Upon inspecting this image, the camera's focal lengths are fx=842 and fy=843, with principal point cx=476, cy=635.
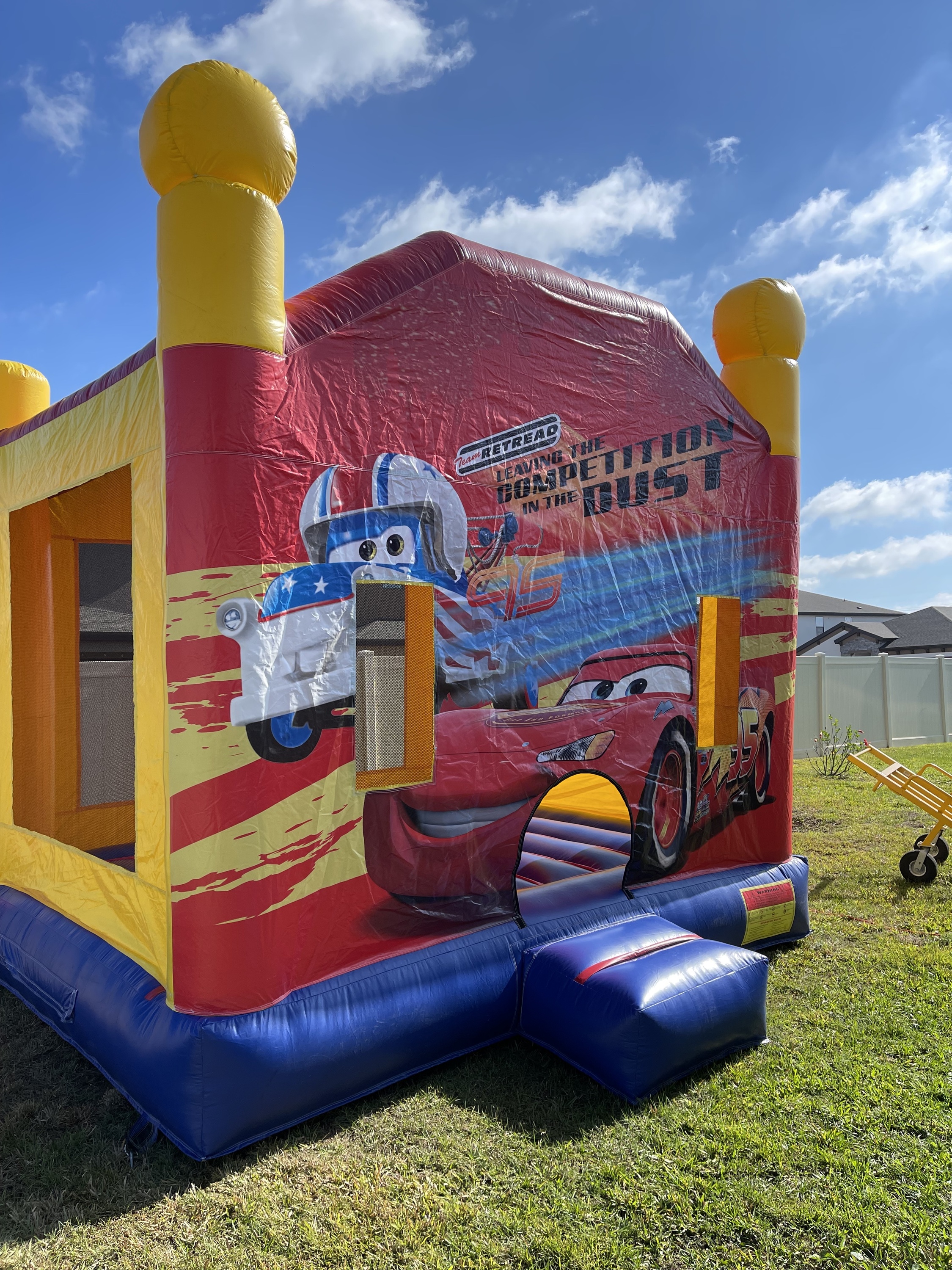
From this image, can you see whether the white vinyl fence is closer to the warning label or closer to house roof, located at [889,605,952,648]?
the warning label

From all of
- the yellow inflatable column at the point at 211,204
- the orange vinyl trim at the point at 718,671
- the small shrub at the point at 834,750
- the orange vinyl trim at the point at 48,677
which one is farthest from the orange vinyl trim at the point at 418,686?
the small shrub at the point at 834,750

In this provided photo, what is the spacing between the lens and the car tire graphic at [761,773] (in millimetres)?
5383

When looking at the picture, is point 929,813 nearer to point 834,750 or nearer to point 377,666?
point 377,666

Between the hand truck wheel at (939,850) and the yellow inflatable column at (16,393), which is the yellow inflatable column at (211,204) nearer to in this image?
the yellow inflatable column at (16,393)

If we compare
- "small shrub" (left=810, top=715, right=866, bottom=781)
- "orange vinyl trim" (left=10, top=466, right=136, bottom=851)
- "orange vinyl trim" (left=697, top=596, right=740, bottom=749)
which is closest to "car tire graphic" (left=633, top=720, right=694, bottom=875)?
"orange vinyl trim" (left=697, top=596, right=740, bottom=749)

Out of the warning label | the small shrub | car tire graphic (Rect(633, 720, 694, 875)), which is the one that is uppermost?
car tire graphic (Rect(633, 720, 694, 875))

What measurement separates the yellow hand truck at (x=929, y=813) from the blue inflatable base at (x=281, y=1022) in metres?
3.24

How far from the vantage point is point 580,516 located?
444cm

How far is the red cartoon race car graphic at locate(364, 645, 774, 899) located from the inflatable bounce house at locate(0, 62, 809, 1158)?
0.07 ft

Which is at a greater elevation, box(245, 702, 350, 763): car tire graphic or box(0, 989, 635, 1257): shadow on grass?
box(245, 702, 350, 763): car tire graphic

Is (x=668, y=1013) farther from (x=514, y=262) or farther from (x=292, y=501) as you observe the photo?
(x=514, y=262)

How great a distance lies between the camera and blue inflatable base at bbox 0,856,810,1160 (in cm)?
304

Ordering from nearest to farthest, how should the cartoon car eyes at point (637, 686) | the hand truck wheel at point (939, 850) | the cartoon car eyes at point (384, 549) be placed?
the cartoon car eyes at point (384, 549) < the cartoon car eyes at point (637, 686) < the hand truck wheel at point (939, 850)

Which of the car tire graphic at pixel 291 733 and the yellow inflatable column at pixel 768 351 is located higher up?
the yellow inflatable column at pixel 768 351
